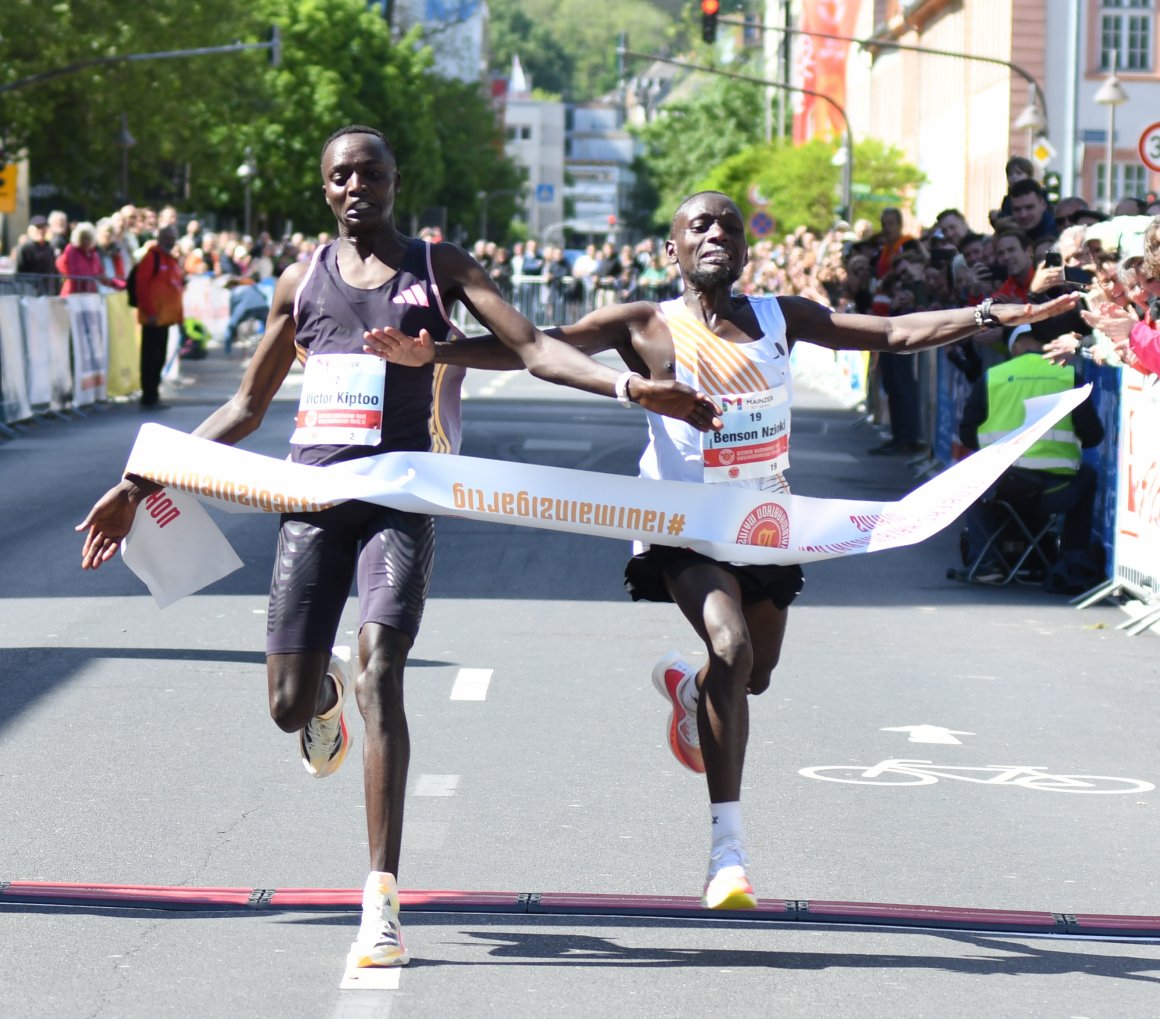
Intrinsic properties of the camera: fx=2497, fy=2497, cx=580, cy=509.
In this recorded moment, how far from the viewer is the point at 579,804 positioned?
8.01 m

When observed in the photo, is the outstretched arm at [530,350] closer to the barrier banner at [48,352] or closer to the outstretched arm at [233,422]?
the outstretched arm at [233,422]

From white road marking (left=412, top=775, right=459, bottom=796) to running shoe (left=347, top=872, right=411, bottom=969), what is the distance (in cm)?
226

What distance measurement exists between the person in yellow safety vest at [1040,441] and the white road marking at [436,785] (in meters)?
6.32

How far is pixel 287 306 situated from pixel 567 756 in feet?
9.42

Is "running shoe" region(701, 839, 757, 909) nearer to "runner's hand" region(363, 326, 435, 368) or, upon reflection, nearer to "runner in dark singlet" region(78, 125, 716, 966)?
"runner in dark singlet" region(78, 125, 716, 966)

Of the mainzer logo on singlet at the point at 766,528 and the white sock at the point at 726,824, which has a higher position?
the mainzer logo on singlet at the point at 766,528

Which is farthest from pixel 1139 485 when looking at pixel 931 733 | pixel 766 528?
pixel 766 528

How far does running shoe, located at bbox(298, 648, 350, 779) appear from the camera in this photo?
271 inches

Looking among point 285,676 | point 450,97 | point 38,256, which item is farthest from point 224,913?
point 450,97

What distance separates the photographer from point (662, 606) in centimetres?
1364

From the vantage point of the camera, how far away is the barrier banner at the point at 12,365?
23147 millimetres

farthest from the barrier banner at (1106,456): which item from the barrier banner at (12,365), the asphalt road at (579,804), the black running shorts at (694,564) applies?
the barrier banner at (12,365)

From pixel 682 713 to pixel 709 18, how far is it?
1428 inches

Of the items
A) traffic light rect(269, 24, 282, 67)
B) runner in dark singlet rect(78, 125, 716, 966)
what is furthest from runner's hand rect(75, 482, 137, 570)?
traffic light rect(269, 24, 282, 67)
